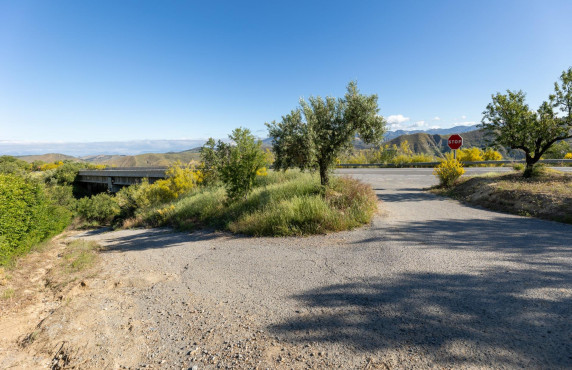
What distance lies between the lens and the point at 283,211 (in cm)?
796

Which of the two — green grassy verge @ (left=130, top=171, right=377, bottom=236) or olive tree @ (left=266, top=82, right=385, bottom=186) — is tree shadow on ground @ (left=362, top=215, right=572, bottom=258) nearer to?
green grassy verge @ (left=130, top=171, right=377, bottom=236)

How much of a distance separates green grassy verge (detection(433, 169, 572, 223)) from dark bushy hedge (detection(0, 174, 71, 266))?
14403 millimetres

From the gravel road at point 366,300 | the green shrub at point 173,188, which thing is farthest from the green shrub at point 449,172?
the green shrub at point 173,188

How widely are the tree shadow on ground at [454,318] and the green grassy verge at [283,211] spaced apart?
342cm

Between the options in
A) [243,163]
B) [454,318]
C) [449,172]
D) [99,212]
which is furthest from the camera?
[99,212]

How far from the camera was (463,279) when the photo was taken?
388cm

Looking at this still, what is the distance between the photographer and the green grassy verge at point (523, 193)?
7516 millimetres

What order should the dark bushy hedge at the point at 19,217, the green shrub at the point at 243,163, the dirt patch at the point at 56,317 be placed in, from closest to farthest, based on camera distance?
the dirt patch at the point at 56,317, the dark bushy hedge at the point at 19,217, the green shrub at the point at 243,163

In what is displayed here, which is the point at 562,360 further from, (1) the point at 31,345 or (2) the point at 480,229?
(1) the point at 31,345

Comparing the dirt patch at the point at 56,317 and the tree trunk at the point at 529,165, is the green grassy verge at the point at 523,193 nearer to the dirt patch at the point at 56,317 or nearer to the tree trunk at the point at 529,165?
the tree trunk at the point at 529,165

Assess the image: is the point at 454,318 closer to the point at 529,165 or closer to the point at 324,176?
the point at 324,176

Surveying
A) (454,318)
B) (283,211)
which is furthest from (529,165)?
(454,318)

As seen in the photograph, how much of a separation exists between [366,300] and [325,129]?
6.41 meters

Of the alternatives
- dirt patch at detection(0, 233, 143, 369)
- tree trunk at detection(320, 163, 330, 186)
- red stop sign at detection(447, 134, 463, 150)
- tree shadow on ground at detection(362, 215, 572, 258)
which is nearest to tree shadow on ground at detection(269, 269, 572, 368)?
tree shadow on ground at detection(362, 215, 572, 258)
